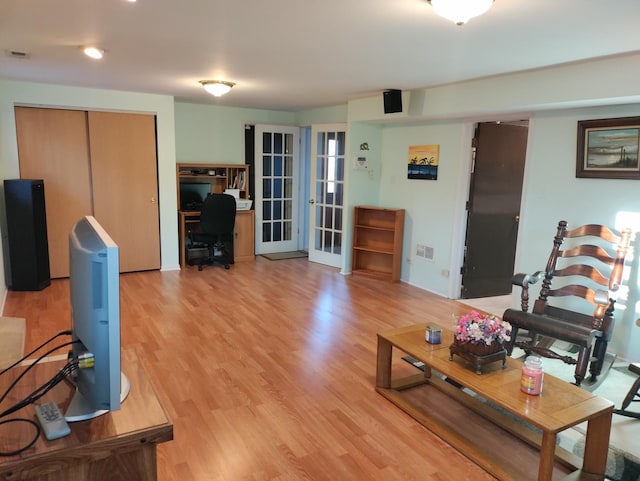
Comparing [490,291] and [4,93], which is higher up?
[4,93]

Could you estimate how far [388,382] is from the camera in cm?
292

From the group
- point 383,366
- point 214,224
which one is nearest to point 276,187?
point 214,224

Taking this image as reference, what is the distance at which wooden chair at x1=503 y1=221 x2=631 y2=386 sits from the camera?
10.3 ft

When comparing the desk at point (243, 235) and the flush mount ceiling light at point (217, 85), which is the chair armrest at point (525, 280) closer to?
the flush mount ceiling light at point (217, 85)

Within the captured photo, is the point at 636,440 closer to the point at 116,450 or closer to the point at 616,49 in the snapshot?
the point at 616,49

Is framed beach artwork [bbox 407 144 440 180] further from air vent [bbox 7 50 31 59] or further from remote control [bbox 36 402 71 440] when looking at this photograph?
remote control [bbox 36 402 71 440]

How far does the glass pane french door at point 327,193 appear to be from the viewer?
617 cm

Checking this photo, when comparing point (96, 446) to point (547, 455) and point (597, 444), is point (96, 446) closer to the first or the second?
point (547, 455)

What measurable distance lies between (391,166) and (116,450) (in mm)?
5148

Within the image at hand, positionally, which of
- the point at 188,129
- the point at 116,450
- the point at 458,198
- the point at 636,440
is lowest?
the point at 636,440

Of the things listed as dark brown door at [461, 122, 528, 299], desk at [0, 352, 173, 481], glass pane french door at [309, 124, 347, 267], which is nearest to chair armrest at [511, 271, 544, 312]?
dark brown door at [461, 122, 528, 299]

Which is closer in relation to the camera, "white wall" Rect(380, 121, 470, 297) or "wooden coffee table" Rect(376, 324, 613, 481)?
"wooden coffee table" Rect(376, 324, 613, 481)

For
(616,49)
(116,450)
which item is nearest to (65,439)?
(116,450)

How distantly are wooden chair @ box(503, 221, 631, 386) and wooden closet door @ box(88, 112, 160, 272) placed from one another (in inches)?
175
